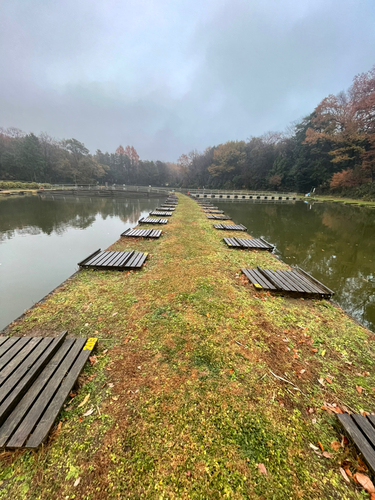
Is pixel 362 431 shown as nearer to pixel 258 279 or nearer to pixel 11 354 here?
pixel 258 279

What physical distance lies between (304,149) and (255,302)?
165 ft

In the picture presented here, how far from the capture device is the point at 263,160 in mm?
50094

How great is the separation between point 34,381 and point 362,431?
3.73 metres

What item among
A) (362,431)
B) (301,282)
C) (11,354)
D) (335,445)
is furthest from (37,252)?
(362,431)

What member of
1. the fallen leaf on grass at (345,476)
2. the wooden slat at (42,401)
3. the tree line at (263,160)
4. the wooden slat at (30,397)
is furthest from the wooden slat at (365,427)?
the tree line at (263,160)

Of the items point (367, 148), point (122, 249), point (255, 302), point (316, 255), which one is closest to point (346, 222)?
point (316, 255)

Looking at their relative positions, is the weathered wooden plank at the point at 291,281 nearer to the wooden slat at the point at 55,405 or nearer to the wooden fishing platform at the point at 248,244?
the wooden fishing platform at the point at 248,244

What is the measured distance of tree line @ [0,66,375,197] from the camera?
33.1 meters

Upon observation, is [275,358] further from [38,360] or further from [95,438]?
[38,360]

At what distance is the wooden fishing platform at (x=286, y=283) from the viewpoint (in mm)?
4979

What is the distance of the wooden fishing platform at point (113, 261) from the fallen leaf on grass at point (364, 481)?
5.28 metres

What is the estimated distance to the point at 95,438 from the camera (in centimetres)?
202

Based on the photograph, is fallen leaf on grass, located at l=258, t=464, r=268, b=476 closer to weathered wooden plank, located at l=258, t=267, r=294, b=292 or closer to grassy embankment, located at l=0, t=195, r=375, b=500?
grassy embankment, located at l=0, t=195, r=375, b=500

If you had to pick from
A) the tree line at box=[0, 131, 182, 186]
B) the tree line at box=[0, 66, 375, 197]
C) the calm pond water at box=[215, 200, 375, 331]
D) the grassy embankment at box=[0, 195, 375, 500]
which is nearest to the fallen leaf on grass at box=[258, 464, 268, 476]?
the grassy embankment at box=[0, 195, 375, 500]
